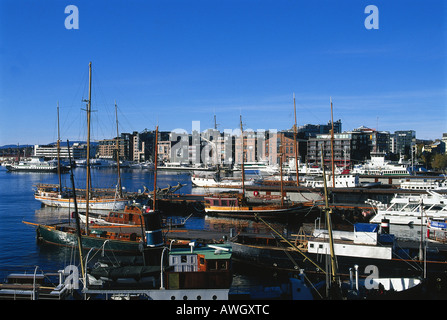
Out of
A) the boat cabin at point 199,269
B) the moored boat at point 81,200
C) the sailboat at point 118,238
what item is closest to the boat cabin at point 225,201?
the moored boat at point 81,200

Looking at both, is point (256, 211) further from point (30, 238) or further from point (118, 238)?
point (30, 238)

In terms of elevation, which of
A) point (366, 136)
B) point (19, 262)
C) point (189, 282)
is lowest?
point (19, 262)

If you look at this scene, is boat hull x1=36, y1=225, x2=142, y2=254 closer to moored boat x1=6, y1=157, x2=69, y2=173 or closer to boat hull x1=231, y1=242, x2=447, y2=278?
boat hull x1=231, y1=242, x2=447, y2=278

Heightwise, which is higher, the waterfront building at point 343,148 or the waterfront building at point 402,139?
the waterfront building at point 402,139

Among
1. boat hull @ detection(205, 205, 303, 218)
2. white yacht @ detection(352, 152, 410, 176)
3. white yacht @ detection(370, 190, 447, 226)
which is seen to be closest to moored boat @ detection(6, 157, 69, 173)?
white yacht @ detection(352, 152, 410, 176)

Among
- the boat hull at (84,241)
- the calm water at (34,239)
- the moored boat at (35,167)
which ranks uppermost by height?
the moored boat at (35,167)

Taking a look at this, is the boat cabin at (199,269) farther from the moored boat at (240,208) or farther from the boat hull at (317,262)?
the moored boat at (240,208)

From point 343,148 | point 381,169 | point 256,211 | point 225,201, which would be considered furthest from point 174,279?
point 343,148

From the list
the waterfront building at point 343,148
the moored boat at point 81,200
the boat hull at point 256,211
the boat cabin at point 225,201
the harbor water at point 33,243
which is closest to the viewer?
the harbor water at point 33,243

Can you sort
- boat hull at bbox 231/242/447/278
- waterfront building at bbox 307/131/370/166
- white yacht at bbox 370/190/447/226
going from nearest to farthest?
1. boat hull at bbox 231/242/447/278
2. white yacht at bbox 370/190/447/226
3. waterfront building at bbox 307/131/370/166

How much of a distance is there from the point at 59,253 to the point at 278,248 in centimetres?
1732
